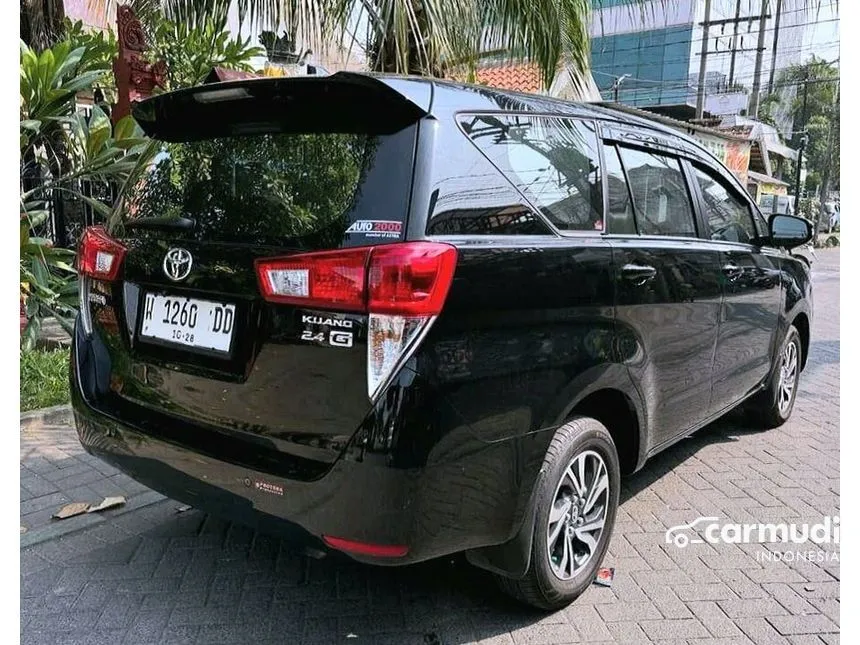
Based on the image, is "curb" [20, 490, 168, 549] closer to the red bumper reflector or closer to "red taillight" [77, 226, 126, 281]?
"red taillight" [77, 226, 126, 281]

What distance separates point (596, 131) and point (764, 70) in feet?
69.1

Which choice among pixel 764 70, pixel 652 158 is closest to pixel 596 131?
pixel 652 158

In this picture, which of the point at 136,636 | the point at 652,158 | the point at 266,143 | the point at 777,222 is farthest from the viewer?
the point at 777,222

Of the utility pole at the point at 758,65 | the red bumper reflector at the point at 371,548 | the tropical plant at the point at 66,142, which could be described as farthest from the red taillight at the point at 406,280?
the utility pole at the point at 758,65

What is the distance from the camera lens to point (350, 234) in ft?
Result: 6.21

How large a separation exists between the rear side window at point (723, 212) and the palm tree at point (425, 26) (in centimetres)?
241

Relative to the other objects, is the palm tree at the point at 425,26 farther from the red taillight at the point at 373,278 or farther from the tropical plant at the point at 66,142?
the red taillight at the point at 373,278

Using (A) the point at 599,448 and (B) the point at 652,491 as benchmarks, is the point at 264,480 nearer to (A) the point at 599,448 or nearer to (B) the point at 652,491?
(A) the point at 599,448

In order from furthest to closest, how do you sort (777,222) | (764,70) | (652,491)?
(764,70), (777,222), (652,491)

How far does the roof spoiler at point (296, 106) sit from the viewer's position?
6.53ft

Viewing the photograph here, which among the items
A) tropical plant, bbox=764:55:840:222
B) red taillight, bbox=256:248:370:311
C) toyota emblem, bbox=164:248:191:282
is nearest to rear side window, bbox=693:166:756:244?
red taillight, bbox=256:248:370:311

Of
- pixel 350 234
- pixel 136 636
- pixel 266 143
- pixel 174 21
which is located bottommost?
pixel 136 636

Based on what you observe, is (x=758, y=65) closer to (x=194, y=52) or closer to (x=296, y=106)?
(x=194, y=52)

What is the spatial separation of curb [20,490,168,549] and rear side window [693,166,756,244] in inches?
124
